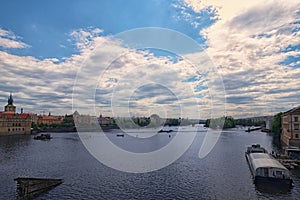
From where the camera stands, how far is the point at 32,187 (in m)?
25.3

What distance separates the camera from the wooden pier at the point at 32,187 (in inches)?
966

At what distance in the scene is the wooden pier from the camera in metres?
24.5

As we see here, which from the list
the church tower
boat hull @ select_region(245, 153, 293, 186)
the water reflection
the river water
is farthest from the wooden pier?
the church tower

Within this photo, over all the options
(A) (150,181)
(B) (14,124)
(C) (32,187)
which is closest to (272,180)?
(A) (150,181)

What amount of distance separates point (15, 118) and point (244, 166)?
9869 centimetres

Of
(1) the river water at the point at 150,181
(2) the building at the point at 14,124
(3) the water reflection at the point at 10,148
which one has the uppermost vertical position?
(2) the building at the point at 14,124

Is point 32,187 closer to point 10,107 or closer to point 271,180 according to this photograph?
point 271,180

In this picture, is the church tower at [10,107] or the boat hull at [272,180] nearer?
the boat hull at [272,180]

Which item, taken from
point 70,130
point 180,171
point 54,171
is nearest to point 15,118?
point 70,130

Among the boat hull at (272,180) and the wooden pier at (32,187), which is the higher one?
the boat hull at (272,180)

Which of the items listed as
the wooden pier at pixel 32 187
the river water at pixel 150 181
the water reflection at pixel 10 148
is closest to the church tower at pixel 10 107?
the water reflection at pixel 10 148

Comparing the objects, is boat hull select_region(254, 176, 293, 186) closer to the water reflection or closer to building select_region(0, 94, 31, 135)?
the water reflection

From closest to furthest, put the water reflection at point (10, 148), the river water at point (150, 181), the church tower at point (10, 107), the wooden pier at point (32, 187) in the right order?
the wooden pier at point (32, 187) → the river water at point (150, 181) → the water reflection at point (10, 148) → the church tower at point (10, 107)

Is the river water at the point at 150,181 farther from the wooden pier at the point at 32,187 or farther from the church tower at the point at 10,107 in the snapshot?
the church tower at the point at 10,107
